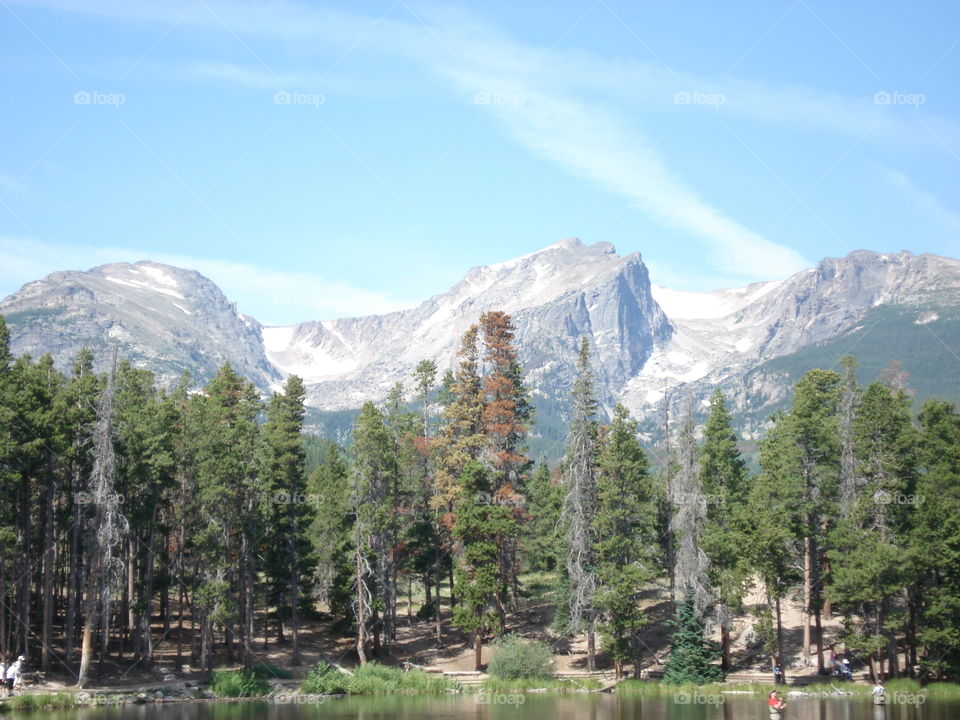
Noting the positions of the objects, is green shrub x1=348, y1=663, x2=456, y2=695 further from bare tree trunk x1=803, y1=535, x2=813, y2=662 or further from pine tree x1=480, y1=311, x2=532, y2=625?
bare tree trunk x1=803, y1=535, x2=813, y2=662

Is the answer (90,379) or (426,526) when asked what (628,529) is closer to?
(426,526)

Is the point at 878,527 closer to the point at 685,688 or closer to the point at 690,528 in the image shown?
the point at 690,528

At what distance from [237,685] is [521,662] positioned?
55.7 feet

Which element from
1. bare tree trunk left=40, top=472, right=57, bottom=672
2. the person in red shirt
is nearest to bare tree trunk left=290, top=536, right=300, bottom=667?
bare tree trunk left=40, top=472, right=57, bottom=672

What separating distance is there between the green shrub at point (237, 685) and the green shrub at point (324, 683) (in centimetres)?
242

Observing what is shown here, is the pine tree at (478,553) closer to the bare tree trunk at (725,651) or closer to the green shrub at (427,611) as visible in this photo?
the green shrub at (427,611)

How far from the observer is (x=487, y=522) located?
62031mm

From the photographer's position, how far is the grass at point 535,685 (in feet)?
185

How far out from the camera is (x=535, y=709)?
48.2 metres

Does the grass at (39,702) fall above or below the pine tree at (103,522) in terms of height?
below

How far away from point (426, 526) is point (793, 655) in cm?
2685

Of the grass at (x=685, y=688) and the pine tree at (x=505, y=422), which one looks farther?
the pine tree at (x=505, y=422)

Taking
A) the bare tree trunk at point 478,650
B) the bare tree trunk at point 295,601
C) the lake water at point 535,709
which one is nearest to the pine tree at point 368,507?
the bare tree trunk at point 295,601

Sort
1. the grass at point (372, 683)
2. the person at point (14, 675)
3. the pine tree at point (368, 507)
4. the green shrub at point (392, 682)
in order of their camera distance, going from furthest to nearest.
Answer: the pine tree at point (368, 507) < the green shrub at point (392, 682) < the grass at point (372, 683) < the person at point (14, 675)
